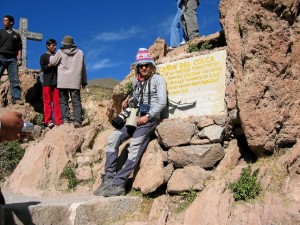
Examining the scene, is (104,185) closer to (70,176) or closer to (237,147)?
(70,176)

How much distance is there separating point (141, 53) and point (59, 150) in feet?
8.78

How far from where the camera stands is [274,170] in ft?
17.4

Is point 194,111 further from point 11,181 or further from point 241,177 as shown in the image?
point 11,181

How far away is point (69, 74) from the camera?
865cm

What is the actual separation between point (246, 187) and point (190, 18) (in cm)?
528

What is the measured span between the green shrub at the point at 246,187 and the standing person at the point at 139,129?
1788 mm

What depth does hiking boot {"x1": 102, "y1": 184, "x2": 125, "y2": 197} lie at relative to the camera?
607 cm

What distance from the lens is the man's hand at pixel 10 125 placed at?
2.79 m

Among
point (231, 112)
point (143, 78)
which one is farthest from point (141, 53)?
point (231, 112)

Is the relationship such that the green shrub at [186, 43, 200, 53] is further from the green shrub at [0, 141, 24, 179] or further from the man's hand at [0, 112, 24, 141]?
the man's hand at [0, 112, 24, 141]

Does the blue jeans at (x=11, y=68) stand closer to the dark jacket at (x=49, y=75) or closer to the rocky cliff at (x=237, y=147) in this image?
the dark jacket at (x=49, y=75)

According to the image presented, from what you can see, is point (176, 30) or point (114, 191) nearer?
point (114, 191)

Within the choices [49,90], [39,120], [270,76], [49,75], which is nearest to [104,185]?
[270,76]

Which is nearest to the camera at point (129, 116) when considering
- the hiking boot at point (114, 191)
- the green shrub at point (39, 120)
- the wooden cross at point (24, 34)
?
the hiking boot at point (114, 191)
